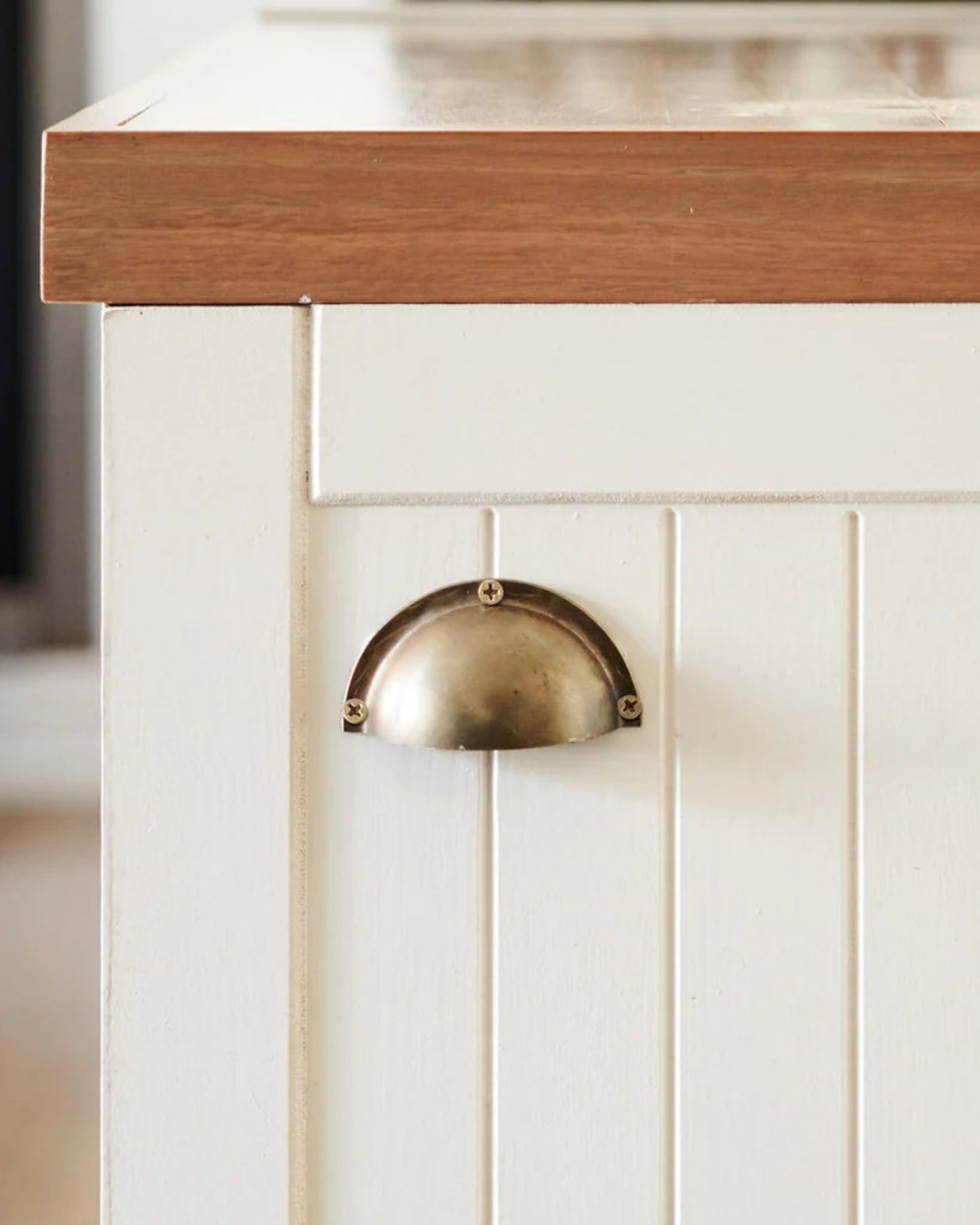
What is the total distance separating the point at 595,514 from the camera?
470 mm

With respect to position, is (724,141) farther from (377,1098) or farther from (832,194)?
(377,1098)

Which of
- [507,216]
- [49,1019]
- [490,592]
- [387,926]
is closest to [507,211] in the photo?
[507,216]

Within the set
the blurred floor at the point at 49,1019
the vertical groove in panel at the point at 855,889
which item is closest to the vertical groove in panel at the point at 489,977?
the vertical groove in panel at the point at 855,889

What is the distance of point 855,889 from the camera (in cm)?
48

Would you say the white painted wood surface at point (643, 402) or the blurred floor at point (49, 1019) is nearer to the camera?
the white painted wood surface at point (643, 402)

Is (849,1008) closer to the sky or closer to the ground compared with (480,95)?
closer to the ground

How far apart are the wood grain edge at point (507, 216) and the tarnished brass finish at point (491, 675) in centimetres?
9

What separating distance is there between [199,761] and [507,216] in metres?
0.19

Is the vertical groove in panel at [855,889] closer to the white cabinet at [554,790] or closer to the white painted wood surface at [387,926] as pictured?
the white cabinet at [554,790]

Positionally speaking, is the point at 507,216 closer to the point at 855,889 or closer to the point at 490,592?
the point at 490,592

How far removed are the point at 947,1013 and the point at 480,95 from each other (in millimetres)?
371

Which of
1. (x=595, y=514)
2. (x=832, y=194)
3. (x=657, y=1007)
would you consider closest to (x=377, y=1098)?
(x=657, y=1007)

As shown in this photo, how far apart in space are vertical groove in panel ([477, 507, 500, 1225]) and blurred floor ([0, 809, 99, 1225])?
0.90 m

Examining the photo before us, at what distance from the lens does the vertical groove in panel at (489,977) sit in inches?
18.8
